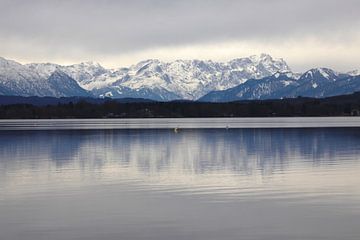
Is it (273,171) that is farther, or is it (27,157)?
(27,157)

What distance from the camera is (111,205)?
2703 centimetres

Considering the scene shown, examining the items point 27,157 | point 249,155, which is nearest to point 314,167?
point 249,155

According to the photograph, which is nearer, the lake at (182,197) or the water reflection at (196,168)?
the lake at (182,197)

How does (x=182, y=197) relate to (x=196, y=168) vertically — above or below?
below

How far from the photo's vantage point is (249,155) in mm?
53312

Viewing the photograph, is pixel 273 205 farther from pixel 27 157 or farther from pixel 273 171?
pixel 27 157

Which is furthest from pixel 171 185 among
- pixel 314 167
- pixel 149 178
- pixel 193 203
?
pixel 314 167

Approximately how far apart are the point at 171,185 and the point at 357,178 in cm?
1039

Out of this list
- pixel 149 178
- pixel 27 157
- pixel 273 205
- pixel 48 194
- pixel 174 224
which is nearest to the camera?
pixel 174 224

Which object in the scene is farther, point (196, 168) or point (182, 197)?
point (196, 168)

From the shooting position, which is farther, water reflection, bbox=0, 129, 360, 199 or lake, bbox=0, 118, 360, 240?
water reflection, bbox=0, 129, 360, 199

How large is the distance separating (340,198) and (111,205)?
10220 mm

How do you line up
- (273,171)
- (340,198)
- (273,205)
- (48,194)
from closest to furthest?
(273,205) < (340,198) < (48,194) < (273,171)

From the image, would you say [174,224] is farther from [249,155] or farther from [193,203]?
[249,155]
